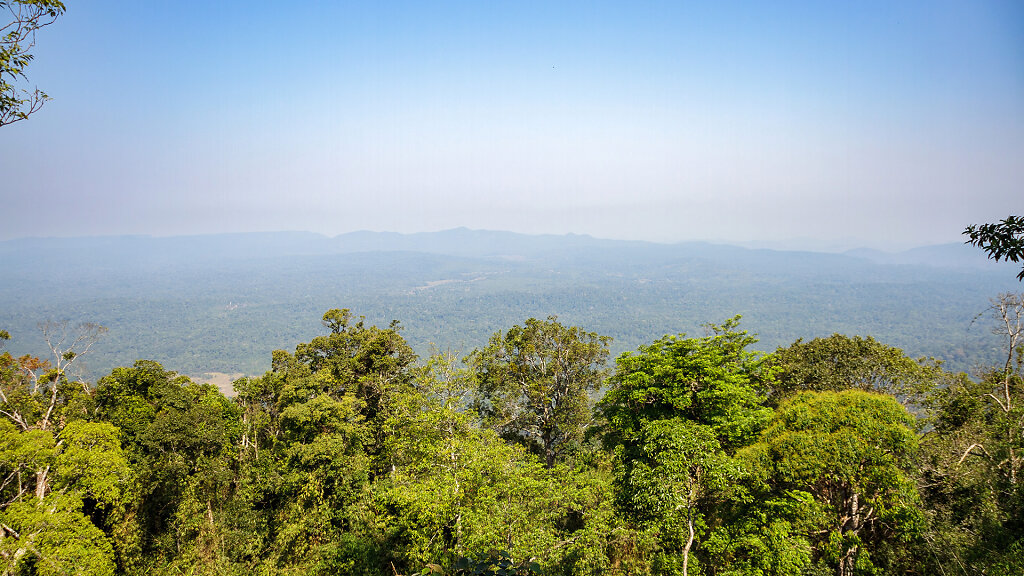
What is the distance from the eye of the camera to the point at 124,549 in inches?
508

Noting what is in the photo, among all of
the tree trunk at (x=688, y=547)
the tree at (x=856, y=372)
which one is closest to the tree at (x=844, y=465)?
the tree trunk at (x=688, y=547)

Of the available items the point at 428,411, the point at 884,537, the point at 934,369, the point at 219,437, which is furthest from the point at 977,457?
the point at 219,437

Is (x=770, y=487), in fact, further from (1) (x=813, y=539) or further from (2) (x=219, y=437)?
(2) (x=219, y=437)

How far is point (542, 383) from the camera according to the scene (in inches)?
746

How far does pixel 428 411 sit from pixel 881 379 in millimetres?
16909

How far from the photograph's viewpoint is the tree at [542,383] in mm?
18688

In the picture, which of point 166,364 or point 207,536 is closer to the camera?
point 207,536

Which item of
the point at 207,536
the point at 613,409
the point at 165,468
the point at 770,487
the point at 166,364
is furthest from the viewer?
the point at 166,364

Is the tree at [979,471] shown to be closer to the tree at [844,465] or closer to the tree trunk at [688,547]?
the tree at [844,465]

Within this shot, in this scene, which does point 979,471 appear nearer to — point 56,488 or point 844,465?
point 844,465

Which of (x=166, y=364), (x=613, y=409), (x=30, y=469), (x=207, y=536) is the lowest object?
(x=166, y=364)

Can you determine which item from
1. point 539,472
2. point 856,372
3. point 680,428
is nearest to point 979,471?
point 680,428

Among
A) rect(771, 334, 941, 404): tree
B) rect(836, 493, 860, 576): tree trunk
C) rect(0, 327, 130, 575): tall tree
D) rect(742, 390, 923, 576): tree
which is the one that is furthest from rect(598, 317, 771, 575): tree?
rect(0, 327, 130, 575): tall tree

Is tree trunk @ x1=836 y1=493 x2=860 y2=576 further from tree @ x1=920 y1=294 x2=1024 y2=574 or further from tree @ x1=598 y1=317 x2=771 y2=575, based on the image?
tree @ x1=598 y1=317 x2=771 y2=575
